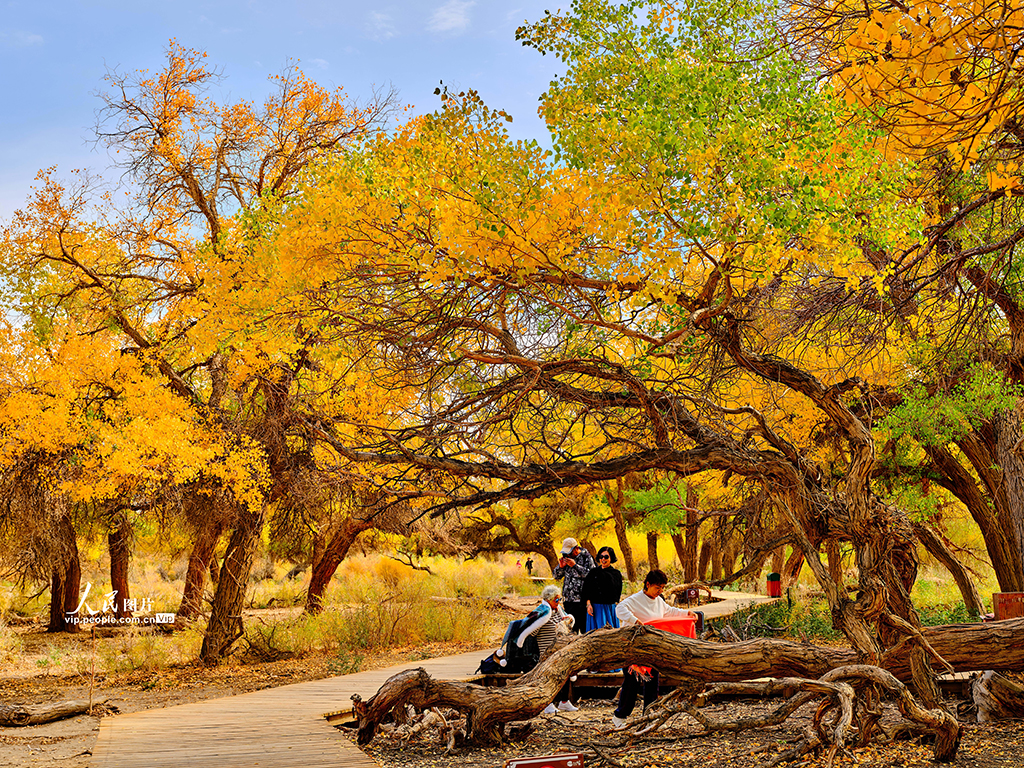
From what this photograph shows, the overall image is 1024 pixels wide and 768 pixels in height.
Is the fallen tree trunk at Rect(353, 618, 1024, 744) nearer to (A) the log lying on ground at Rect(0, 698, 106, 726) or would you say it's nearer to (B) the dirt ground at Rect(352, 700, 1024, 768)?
(B) the dirt ground at Rect(352, 700, 1024, 768)

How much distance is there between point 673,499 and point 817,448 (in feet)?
13.7

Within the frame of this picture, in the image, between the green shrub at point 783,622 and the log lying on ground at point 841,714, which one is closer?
the log lying on ground at point 841,714

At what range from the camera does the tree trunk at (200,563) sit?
14.7 meters

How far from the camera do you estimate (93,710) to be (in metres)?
9.63

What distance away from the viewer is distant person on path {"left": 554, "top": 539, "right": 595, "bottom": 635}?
948cm

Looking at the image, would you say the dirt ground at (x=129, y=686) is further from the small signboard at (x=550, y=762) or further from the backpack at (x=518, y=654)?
the small signboard at (x=550, y=762)

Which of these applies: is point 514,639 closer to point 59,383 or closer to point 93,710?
point 93,710

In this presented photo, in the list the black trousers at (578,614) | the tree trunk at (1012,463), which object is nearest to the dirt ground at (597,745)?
the black trousers at (578,614)

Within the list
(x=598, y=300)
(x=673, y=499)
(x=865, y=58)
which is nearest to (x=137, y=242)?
(x=598, y=300)

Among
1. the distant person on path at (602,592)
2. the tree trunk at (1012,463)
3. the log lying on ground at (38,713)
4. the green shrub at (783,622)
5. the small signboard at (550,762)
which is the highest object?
the tree trunk at (1012,463)

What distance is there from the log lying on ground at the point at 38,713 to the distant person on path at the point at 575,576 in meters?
5.57

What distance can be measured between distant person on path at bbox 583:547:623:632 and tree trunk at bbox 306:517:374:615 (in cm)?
743

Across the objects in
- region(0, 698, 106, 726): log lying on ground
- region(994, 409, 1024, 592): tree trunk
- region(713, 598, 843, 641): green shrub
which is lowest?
region(713, 598, 843, 641): green shrub

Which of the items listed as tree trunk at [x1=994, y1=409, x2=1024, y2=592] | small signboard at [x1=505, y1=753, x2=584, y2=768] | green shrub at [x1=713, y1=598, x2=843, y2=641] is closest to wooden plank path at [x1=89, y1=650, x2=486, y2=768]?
small signboard at [x1=505, y1=753, x2=584, y2=768]
